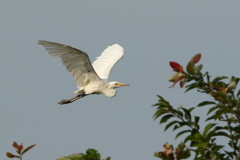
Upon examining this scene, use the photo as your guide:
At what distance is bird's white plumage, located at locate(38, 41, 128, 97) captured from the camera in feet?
28.4

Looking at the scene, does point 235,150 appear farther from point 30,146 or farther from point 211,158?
point 30,146

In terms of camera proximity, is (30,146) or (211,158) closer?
(211,158)

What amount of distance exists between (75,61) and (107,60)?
2660mm

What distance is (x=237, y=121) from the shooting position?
2.86m

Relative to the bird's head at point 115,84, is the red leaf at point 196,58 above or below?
below

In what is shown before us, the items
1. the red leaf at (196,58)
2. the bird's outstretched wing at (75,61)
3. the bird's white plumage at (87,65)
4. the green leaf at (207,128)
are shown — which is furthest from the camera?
the bird's white plumage at (87,65)

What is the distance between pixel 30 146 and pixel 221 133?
1430 millimetres

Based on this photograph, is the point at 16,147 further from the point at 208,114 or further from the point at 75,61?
the point at 75,61

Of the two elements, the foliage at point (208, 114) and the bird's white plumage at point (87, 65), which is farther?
the bird's white plumage at point (87, 65)

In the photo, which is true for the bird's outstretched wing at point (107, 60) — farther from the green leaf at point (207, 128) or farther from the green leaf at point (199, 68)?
the green leaf at point (199, 68)

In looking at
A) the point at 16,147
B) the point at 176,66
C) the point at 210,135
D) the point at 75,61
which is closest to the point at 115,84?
the point at 75,61

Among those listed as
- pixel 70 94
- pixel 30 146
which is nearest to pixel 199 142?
pixel 30 146

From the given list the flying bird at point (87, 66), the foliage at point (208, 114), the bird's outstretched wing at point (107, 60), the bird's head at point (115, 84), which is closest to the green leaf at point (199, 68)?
the foliage at point (208, 114)

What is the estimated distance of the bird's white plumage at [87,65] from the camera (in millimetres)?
8656
